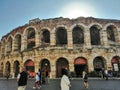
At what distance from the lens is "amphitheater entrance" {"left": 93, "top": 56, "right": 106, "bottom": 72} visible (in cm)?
2408

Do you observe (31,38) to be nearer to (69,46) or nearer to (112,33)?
(69,46)

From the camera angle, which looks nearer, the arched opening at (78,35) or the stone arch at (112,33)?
the arched opening at (78,35)

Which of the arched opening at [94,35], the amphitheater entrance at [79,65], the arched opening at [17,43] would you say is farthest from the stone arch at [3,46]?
the arched opening at [94,35]

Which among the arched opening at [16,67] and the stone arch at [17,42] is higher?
the stone arch at [17,42]

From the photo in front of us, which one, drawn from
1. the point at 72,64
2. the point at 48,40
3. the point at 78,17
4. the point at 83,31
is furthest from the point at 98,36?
the point at 48,40

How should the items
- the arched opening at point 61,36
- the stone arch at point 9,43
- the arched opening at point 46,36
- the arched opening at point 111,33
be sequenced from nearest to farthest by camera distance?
1. the arched opening at point 61,36
2. the arched opening at point 111,33
3. the arched opening at point 46,36
4. the stone arch at point 9,43

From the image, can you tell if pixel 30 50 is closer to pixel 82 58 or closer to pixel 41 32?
pixel 41 32

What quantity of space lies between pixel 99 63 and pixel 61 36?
24.1ft

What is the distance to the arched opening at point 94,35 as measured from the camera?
2564 cm

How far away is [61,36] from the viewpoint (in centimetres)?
2609

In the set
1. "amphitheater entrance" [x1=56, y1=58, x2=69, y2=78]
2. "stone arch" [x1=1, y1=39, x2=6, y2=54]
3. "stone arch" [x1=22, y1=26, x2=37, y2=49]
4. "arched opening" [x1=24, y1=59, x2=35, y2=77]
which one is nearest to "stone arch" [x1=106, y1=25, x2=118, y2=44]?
"amphitheater entrance" [x1=56, y1=58, x2=69, y2=78]

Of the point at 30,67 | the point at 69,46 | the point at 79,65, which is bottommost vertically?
the point at 30,67

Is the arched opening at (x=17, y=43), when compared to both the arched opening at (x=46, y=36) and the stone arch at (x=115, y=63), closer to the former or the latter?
the arched opening at (x=46, y=36)

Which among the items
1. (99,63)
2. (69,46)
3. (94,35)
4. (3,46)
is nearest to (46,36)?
(69,46)
